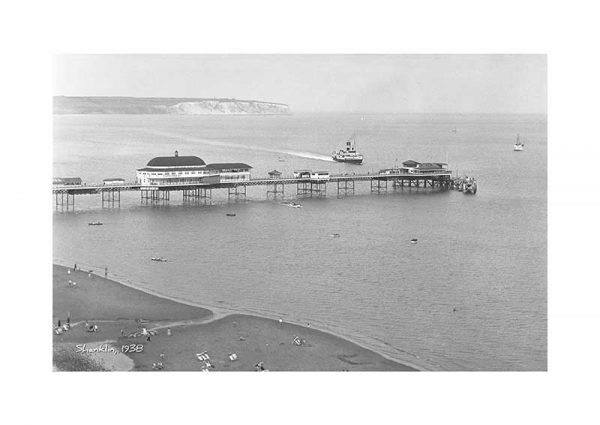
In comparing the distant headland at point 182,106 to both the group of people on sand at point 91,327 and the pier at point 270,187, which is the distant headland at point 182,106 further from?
the group of people on sand at point 91,327

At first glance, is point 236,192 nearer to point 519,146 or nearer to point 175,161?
point 175,161

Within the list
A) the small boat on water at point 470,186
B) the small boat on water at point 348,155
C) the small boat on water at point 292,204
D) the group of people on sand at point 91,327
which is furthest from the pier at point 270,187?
the group of people on sand at point 91,327

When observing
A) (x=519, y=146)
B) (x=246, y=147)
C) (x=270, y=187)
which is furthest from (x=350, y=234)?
(x=246, y=147)

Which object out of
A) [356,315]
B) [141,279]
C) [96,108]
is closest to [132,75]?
[96,108]

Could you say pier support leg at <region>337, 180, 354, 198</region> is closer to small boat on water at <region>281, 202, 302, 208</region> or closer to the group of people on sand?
small boat on water at <region>281, 202, 302, 208</region>

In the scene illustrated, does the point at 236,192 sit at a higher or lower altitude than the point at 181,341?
higher

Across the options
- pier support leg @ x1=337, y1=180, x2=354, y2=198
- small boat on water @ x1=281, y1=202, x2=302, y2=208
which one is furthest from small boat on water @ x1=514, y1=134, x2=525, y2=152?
small boat on water @ x1=281, y1=202, x2=302, y2=208
